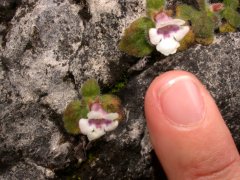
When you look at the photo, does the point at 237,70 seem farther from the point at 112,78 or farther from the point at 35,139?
the point at 35,139

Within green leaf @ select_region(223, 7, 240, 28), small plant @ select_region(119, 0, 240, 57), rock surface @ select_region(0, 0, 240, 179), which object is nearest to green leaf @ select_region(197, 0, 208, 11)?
small plant @ select_region(119, 0, 240, 57)

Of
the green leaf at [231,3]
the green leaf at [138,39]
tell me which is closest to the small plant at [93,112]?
the green leaf at [138,39]

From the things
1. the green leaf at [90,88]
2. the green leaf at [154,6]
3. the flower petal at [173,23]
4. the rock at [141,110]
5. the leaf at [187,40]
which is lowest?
the rock at [141,110]

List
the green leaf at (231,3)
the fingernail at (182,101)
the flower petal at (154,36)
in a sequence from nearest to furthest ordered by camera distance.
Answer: the fingernail at (182,101)
the flower petal at (154,36)
the green leaf at (231,3)

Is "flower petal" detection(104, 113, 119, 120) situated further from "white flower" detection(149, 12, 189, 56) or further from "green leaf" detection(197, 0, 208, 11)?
"green leaf" detection(197, 0, 208, 11)

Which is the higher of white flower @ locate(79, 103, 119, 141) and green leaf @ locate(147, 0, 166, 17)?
green leaf @ locate(147, 0, 166, 17)

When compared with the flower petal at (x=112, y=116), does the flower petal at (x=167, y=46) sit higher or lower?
higher

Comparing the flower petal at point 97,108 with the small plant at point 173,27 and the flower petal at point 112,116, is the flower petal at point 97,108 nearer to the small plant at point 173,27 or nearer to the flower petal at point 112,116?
the flower petal at point 112,116

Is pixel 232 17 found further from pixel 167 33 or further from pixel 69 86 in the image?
pixel 69 86

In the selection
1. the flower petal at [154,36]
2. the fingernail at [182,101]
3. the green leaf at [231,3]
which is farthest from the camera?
the green leaf at [231,3]
